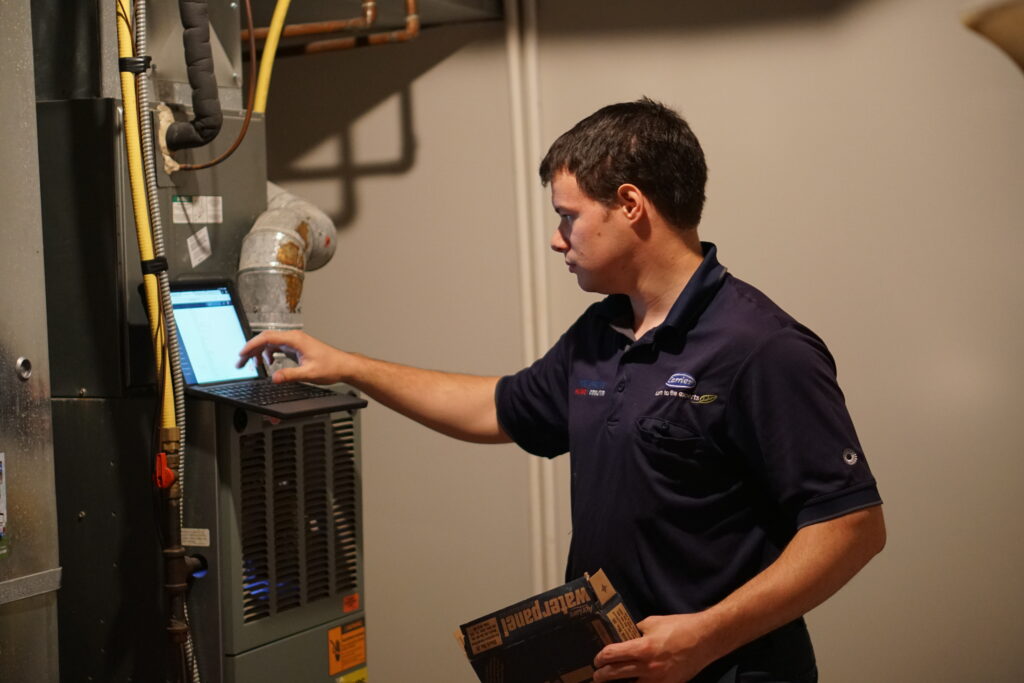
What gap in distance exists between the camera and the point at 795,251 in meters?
2.88

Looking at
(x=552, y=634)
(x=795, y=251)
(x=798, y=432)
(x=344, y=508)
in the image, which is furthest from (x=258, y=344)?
(x=795, y=251)

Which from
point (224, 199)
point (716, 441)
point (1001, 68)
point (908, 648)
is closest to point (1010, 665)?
point (908, 648)

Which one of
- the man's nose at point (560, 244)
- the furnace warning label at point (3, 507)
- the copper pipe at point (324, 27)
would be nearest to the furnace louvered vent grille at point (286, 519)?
the furnace warning label at point (3, 507)

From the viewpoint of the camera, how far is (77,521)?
6.31ft

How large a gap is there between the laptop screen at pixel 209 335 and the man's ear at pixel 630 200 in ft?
2.42

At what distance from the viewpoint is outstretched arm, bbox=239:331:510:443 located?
1979mm

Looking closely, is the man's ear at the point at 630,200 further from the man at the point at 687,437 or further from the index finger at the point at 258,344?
the index finger at the point at 258,344

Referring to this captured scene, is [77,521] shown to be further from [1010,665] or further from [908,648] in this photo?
[1010,665]

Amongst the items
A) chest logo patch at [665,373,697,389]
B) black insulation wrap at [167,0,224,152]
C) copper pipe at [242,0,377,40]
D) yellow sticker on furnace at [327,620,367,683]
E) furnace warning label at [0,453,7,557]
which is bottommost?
yellow sticker on furnace at [327,620,367,683]

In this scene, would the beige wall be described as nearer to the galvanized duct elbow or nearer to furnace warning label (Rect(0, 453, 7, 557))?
the galvanized duct elbow

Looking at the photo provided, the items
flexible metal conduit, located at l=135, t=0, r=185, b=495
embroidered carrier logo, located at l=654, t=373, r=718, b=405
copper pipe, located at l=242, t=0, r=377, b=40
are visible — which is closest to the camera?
embroidered carrier logo, located at l=654, t=373, r=718, b=405

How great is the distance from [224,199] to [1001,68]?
1.86 meters

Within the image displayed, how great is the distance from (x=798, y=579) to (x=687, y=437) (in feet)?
0.80

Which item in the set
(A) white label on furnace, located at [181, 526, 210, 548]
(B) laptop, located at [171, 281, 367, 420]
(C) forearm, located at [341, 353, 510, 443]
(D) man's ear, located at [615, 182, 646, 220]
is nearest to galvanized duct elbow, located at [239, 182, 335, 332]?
(B) laptop, located at [171, 281, 367, 420]
